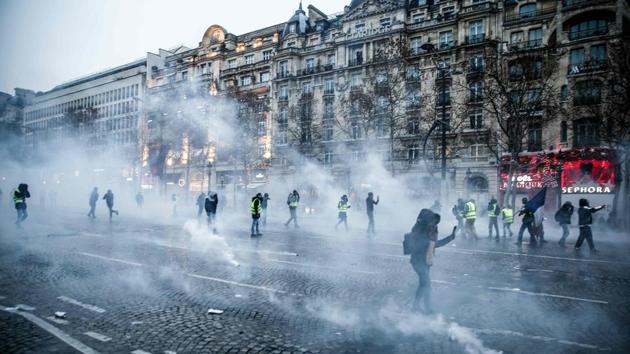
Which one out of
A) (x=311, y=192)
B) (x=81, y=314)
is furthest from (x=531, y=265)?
(x=311, y=192)

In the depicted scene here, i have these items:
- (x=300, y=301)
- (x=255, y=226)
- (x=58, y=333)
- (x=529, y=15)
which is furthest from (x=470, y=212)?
(x=529, y=15)

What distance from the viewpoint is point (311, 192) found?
113 ft

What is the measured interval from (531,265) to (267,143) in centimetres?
3747

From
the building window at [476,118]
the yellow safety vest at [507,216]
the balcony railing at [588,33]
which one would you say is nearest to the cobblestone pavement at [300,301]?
the yellow safety vest at [507,216]

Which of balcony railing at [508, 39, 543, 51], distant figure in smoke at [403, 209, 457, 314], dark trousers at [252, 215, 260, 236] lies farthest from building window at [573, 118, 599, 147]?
→ distant figure in smoke at [403, 209, 457, 314]

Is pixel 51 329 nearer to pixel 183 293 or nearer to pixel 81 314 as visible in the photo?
pixel 81 314

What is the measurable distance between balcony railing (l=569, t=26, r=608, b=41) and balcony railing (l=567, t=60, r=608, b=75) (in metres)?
2.21

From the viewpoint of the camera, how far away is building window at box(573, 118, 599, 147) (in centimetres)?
2795

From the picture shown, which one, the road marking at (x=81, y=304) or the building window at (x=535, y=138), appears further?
the building window at (x=535, y=138)

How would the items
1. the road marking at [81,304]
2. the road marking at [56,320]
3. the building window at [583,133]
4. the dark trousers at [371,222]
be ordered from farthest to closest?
the building window at [583,133], the dark trousers at [371,222], the road marking at [81,304], the road marking at [56,320]

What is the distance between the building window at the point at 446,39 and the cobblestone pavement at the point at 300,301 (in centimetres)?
2859

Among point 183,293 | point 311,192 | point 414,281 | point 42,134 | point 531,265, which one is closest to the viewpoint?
point 183,293

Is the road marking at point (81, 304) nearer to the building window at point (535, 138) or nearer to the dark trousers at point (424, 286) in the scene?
→ the dark trousers at point (424, 286)

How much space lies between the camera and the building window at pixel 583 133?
2795 centimetres
